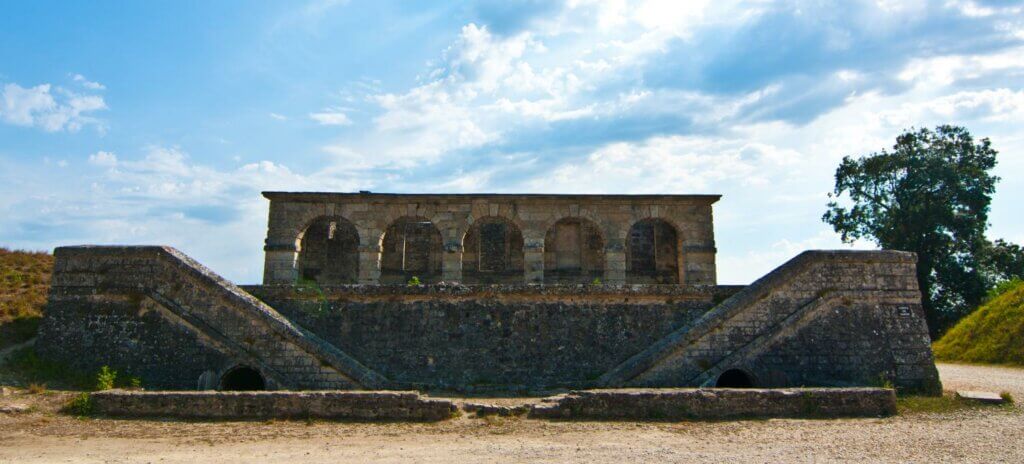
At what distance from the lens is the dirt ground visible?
7348 millimetres

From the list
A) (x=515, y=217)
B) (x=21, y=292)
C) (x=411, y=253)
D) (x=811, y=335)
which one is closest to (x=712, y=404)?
→ (x=811, y=335)

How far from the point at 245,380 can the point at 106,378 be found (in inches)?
98.9

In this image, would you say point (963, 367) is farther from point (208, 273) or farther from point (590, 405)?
point (208, 273)

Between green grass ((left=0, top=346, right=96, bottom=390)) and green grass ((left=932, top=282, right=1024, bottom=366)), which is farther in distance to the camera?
green grass ((left=932, top=282, right=1024, bottom=366))

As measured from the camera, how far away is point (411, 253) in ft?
72.1

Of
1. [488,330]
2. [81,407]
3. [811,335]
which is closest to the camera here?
[81,407]

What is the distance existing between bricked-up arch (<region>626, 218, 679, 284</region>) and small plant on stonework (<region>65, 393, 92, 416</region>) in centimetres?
1593

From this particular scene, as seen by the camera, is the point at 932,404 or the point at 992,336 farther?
the point at 992,336

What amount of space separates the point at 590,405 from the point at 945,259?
25.1 metres

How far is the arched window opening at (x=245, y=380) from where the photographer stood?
41.2ft

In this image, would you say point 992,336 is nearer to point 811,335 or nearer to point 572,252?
point 811,335

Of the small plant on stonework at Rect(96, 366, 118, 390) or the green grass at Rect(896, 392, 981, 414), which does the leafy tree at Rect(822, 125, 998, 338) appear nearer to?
the green grass at Rect(896, 392, 981, 414)

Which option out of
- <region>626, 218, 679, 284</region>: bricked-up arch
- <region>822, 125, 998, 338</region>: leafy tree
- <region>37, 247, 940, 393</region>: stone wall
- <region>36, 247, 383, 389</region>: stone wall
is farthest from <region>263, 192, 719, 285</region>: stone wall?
<region>822, 125, 998, 338</region>: leafy tree

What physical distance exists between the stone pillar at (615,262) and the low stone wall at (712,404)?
7.94 meters
